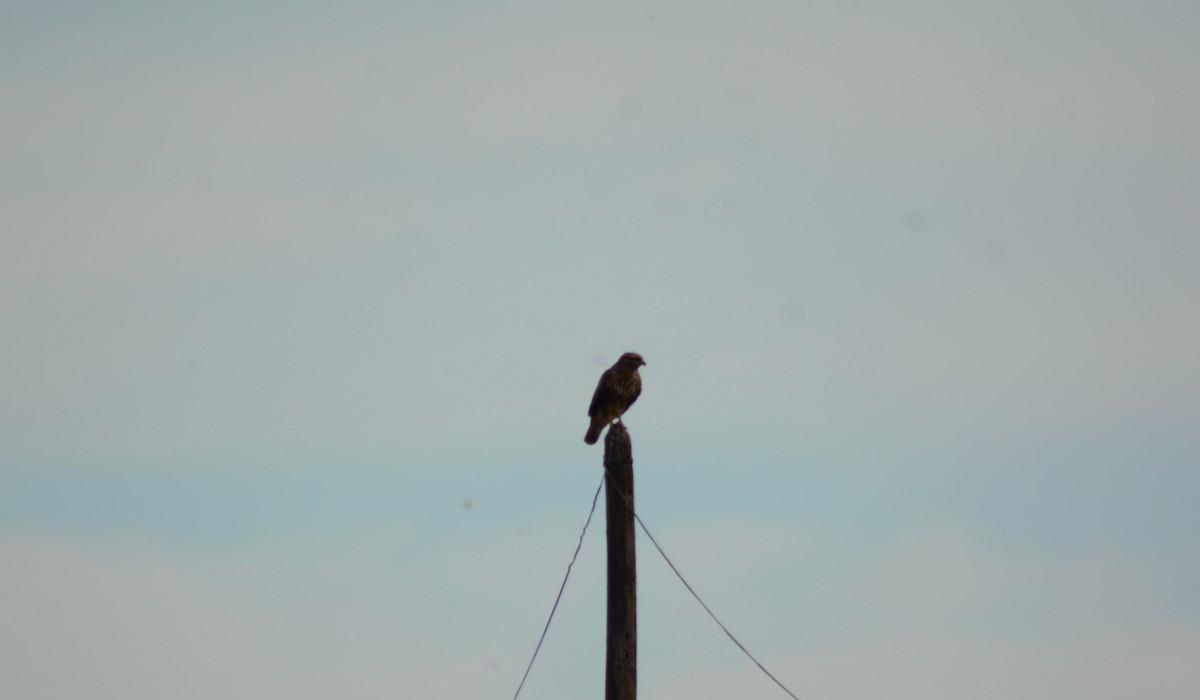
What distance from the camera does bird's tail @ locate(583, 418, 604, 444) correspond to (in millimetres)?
14172

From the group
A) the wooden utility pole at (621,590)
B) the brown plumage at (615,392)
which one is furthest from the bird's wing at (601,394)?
the wooden utility pole at (621,590)

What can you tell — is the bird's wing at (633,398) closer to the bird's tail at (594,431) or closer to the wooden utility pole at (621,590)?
the bird's tail at (594,431)

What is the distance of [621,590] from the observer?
10156 mm

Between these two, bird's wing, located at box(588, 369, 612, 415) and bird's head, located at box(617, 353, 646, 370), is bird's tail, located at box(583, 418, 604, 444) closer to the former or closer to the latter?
bird's wing, located at box(588, 369, 612, 415)

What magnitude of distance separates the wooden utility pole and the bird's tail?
3505 millimetres

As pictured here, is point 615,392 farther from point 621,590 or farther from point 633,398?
point 621,590

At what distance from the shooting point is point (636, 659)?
10.1 m

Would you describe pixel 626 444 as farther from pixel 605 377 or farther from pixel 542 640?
pixel 605 377

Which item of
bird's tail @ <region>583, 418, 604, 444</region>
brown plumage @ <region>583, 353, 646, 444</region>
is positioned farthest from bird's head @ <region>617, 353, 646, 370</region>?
bird's tail @ <region>583, 418, 604, 444</region>

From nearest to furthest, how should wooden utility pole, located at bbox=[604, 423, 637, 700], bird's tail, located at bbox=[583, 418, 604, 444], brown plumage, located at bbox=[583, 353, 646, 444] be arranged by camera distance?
1. wooden utility pole, located at bbox=[604, 423, 637, 700]
2. bird's tail, located at bbox=[583, 418, 604, 444]
3. brown plumage, located at bbox=[583, 353, 646, 444]

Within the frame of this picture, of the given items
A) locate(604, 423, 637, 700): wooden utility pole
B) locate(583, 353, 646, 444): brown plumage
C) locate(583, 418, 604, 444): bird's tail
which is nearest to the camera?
locate(604, 423, 637, 700): wooden utility pole

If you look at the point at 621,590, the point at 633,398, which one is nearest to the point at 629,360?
the point at 633,398

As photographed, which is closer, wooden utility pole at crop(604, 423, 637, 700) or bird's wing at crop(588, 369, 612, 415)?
wooden utility pole at crop(604, 423, 637, 700)

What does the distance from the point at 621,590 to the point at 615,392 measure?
445 centimetres
